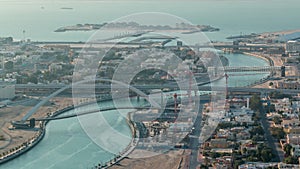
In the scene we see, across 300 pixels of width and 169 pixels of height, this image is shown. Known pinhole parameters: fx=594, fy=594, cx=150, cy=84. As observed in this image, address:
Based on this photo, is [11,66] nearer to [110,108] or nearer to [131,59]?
[131,59]

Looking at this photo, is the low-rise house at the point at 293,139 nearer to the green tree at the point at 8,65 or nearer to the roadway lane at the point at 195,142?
the roadway lane at the point at 195,142

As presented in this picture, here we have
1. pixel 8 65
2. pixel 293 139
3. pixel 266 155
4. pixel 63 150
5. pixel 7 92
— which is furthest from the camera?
pixel 8 65

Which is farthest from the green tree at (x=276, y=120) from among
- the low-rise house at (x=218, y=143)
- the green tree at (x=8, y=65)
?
the green tree at (x=8, y=65)

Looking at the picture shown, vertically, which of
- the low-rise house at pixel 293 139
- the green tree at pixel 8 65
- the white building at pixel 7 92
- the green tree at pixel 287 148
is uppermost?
the green tree at pixel 8 65

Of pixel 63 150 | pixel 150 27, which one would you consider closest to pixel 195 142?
pixel 63 150

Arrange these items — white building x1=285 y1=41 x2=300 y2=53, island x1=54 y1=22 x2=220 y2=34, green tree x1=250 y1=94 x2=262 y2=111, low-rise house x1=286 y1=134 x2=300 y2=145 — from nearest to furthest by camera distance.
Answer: low-rise house x1=286 y1=134 x2=300 y2=145, green tree x1=250 y1=94 x2=262 y2=111, white building x1=285 y1=41 x2=300 y2=53, island x1=54 y1=22 x2=220 y2=34

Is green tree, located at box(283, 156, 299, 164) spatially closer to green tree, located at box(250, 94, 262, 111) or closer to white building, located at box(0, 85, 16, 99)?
green tree, located at box(250, 94, 262, 111)

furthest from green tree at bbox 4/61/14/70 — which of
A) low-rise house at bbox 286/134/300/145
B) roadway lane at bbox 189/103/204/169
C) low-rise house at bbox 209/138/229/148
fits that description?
low-rise house at bbox 286/134/300/145

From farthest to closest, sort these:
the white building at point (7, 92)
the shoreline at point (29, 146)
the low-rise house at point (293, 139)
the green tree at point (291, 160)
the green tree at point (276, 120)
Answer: the white building at point (7, 92), the green tree at point (276, 120), the low-rise house at point (293, 139), the shoreline at point (29, 146), the green tree at point (291, 160)

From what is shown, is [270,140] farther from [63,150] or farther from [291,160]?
[63,150]

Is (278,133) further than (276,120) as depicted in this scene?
No

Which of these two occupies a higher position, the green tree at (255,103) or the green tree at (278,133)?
the green tree at (255,103)
